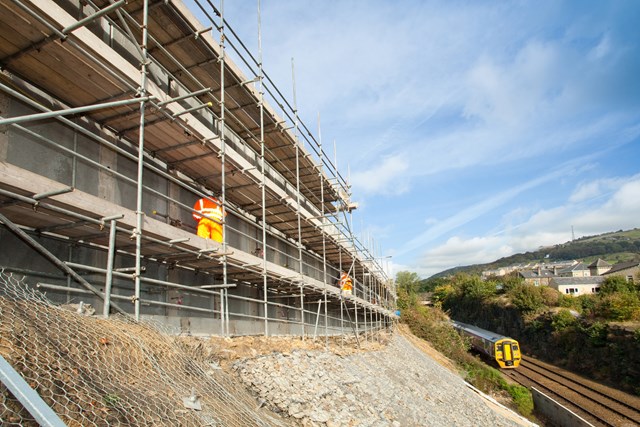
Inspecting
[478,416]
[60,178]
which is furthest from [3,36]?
[478,416]

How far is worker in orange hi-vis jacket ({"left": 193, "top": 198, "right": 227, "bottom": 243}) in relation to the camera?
335 inches

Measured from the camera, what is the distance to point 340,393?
793 centimetres

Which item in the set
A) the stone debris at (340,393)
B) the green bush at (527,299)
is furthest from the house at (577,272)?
the stone debris at (340,393)

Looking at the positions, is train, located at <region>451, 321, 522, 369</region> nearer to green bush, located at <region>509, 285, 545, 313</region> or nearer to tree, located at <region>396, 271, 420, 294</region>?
green bush, located at <region>509, 285, 545, 313</region>

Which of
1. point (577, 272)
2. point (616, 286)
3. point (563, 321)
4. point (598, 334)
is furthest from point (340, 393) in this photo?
point (577, 272)

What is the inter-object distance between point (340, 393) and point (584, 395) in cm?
2299

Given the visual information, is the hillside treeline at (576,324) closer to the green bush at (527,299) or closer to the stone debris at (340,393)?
the green bush at (527,299)

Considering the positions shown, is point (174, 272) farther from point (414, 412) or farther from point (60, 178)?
point (414, 412)

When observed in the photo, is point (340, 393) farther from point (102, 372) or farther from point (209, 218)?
point (102, 372)

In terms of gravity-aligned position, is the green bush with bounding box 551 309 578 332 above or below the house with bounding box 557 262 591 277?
below

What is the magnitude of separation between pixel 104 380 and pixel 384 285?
29.1 meters

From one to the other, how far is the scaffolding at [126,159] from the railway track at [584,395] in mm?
16757

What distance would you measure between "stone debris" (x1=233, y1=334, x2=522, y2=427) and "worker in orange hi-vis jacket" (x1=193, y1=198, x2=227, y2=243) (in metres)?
2.50

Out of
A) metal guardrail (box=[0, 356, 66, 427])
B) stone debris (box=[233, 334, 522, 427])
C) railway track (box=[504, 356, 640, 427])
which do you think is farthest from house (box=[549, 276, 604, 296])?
metal guardrail (box=[0, 356, 66, 427])
